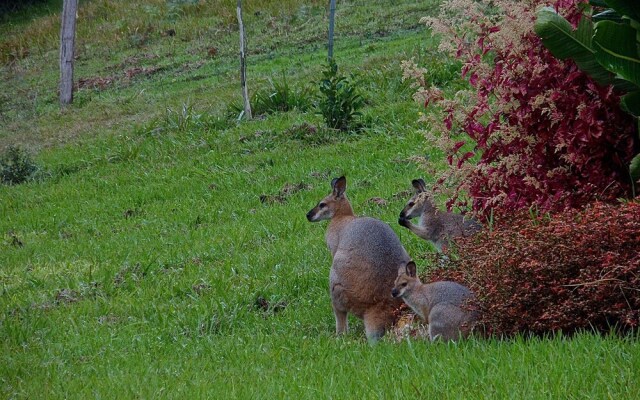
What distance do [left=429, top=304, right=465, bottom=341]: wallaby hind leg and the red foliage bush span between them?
9.0 inches

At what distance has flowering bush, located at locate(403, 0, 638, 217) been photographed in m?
7.18

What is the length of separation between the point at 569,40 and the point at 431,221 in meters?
2.91

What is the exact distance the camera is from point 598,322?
6.18m

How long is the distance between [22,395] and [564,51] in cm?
437

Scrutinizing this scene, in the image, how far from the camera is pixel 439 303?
6812 mm

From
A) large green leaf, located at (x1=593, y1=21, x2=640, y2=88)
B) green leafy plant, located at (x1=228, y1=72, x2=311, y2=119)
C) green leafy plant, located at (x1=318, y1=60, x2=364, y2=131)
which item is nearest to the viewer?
large green leaf, located at (x1=593, y1=21, x2=640, y2=88)

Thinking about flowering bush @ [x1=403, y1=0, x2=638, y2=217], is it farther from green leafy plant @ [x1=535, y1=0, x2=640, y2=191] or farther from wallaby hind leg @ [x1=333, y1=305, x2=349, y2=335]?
wallaby hind leg @ [x1=333, y1=305, x2=349, y2=335]

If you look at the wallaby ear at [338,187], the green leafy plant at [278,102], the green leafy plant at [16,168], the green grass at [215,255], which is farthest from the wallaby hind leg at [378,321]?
the green leafy plant at [16,168]

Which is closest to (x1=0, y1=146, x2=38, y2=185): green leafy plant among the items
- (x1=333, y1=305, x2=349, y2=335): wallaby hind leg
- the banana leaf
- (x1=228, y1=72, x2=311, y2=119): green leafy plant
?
(x1=228, y1=72, x2=311, y2=119): green leafy plant

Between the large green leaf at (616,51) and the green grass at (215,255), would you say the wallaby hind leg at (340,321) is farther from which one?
the large green leaf at (616,51)

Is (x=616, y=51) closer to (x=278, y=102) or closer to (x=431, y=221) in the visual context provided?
(x=431, y=221)

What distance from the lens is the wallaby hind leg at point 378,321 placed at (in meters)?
7.54

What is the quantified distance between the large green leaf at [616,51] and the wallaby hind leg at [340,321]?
2.74 meters

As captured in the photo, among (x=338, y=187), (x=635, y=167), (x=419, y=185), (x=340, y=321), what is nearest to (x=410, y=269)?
(x=340, y=321)
